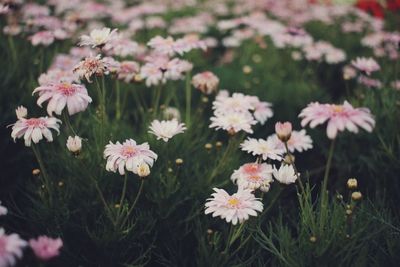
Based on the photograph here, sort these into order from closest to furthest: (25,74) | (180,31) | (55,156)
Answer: (55,156) < (25,74) < (180,31)

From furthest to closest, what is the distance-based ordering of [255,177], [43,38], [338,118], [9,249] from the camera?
[43,38] < [255,177] < [338,118] < [9,249]

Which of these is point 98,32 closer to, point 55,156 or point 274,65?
point 55,156

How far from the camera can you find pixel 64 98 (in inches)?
56.7

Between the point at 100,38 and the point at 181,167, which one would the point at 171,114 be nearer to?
the point at 181,167

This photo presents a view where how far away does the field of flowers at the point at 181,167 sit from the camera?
4.76 feet

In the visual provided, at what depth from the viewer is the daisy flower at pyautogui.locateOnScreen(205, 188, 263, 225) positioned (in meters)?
1.36

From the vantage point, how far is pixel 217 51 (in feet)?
14.3

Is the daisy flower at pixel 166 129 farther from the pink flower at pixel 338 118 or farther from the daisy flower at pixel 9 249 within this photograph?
the daisy flower at pixel 9 249

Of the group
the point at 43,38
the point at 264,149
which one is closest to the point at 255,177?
the point at 264,149

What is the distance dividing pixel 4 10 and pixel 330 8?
11.3 feet

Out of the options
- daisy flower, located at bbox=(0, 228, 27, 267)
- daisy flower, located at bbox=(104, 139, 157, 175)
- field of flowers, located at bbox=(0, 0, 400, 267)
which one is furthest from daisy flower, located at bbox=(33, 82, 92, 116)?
daisy flower, located at bbox=(0, 228, 27, 267)

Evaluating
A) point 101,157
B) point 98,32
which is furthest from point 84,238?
point 98,32

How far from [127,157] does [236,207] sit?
422mm

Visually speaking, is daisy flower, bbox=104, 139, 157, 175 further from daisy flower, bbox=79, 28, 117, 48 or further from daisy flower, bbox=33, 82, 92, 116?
daisy flower, bbox=79, 28, 117, 48
